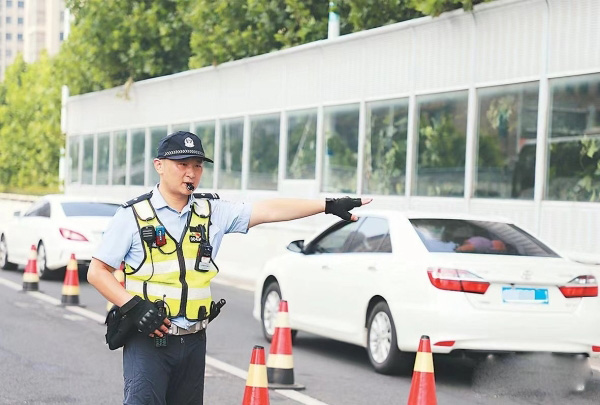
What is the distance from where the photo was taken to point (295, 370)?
455 inches

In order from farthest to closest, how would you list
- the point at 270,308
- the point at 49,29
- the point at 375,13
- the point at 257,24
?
the point at 49,29 → the point at 257,24 → the point at 375,13 → the point at 270,308

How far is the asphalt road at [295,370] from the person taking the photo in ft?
32.8

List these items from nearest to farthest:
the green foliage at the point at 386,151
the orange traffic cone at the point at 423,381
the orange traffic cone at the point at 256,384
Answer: the orange traffic cone at the point at 256,384
the orange traffic cone at the point at 423,381
the green foliage at the point at 386,151

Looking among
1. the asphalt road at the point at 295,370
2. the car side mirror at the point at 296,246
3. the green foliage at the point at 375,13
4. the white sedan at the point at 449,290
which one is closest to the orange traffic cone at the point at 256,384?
the asphalt road at the point at 295,370

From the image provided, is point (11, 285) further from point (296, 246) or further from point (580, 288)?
point (580, 288)

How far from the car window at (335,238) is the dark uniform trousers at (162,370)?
6.87m

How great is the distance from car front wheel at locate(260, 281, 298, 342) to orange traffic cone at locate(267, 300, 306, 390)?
3081 millimetres

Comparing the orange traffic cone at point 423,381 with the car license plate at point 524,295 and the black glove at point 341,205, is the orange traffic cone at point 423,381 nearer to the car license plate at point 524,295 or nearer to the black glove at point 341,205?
the black glove at point 341,205

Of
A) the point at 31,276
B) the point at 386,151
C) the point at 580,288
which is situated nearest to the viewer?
the point at 580,288

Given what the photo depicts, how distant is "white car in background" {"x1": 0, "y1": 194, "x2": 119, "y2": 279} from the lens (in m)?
20.4

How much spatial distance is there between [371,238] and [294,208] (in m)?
6.37

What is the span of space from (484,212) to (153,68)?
19.0 m

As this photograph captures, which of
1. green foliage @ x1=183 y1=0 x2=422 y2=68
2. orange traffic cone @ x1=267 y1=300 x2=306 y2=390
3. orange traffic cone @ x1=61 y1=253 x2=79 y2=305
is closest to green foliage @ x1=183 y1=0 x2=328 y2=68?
green foliage @ x1=183 y1=0 x2=422 y2=68

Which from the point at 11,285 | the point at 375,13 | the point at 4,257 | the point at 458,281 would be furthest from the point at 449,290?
the point at 4,257
